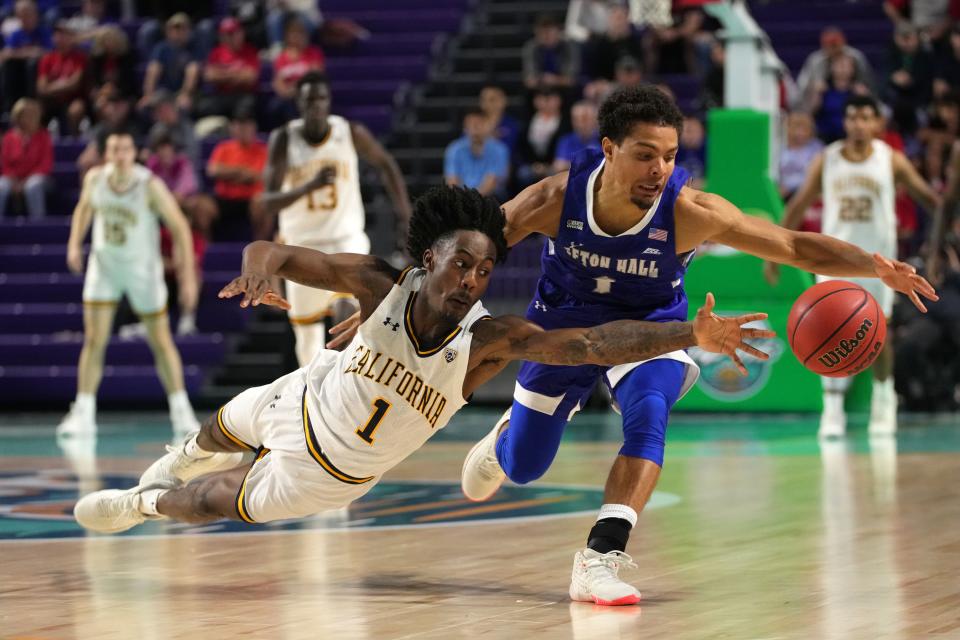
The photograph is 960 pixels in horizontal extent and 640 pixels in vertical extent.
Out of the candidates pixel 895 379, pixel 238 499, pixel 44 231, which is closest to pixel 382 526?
pixel 238 499

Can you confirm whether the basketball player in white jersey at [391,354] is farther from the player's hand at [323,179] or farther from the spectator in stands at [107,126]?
the spectator in stands at [107,126]

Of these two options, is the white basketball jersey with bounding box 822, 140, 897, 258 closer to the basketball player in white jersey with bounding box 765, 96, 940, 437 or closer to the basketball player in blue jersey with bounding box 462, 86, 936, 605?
the basketball player in white jersey with bounding box 765, 96, 940, 437

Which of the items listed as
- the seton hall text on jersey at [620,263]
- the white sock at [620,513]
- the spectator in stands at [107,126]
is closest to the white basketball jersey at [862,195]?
the seton hall text on jersey at [620,263]

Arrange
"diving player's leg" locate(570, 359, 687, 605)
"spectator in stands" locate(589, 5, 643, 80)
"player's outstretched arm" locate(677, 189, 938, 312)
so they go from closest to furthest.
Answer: "diving player's leg" locate(570, 359, 687, 605)
"player's outstretched arm" locate(677, 189, 938, 312)
"spectator in stands" locate(589, 5, 643, 80)

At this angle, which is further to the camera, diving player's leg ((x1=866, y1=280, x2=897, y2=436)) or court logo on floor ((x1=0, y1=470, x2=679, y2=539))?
diving player's leg ((x1=866, y1=280, x2=897, y2=436))

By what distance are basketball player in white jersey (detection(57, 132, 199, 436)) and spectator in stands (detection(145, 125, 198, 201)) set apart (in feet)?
9.81

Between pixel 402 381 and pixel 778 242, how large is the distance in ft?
4.31

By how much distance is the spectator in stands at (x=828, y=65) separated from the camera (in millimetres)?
14008

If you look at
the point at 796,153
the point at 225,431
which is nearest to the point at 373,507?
the point at 225,431

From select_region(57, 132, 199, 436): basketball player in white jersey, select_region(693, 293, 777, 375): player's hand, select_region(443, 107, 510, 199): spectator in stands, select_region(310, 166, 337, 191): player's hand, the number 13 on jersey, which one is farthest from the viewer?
select_region(443, 107, 510, 199): spectator in stands

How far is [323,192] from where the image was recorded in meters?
9.52

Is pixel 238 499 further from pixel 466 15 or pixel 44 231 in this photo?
pixel 466 15

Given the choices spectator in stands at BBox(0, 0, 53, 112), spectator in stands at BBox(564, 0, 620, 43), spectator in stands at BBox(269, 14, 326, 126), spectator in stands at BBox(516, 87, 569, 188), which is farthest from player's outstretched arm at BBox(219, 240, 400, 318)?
spectator in stands at BBox(0, 0, 53, 112)

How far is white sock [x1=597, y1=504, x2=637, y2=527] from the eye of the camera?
5070mm
